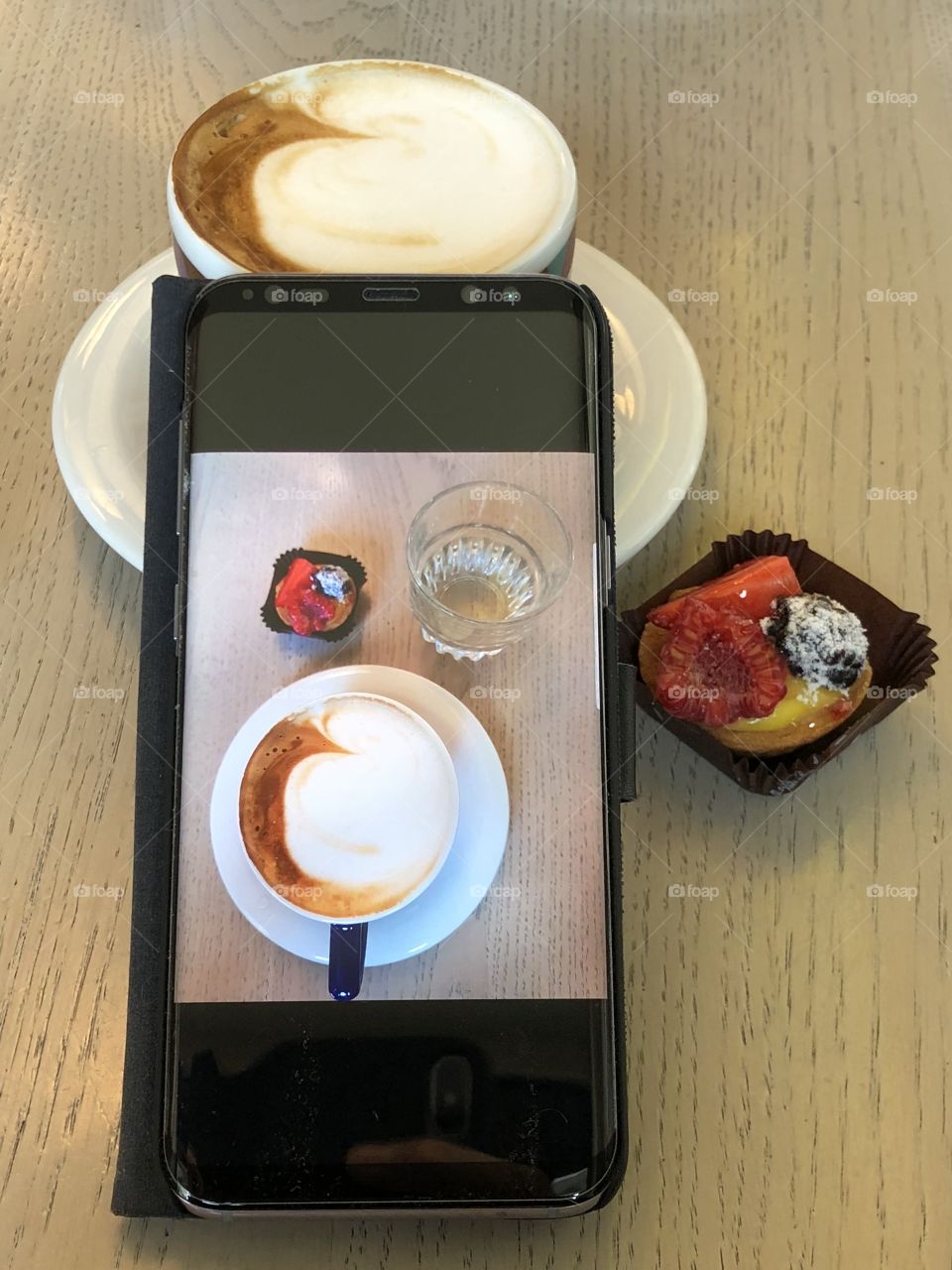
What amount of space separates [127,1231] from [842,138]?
829 millimetres

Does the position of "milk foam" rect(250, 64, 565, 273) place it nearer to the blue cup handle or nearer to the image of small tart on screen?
the image of small tart on screen

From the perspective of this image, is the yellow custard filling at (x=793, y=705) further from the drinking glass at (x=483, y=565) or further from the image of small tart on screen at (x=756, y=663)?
the drinking glass at (x=483, y=565)

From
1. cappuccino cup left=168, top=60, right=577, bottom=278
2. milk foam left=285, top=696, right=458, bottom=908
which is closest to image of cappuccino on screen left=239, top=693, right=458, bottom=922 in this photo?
milk foam left=285, top=696, right=458, bottom=908

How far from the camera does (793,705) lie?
1.76 ft

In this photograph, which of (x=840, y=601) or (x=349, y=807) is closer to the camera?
(x=349, y=807)

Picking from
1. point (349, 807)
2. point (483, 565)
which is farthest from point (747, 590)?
point (349, 807)

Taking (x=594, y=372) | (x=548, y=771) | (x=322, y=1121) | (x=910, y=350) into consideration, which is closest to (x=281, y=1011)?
(x=322, y=1121)

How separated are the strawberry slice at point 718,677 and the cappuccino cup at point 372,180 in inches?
8.7

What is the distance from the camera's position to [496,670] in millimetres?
480

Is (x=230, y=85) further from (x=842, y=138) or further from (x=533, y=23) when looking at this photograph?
(x=842, y=138)

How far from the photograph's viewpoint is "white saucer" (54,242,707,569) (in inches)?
22.2

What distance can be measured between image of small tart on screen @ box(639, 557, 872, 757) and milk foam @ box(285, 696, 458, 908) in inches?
5.8

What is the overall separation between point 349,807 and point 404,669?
0.07 m

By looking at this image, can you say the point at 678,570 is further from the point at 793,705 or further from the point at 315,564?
the point at 315,564
